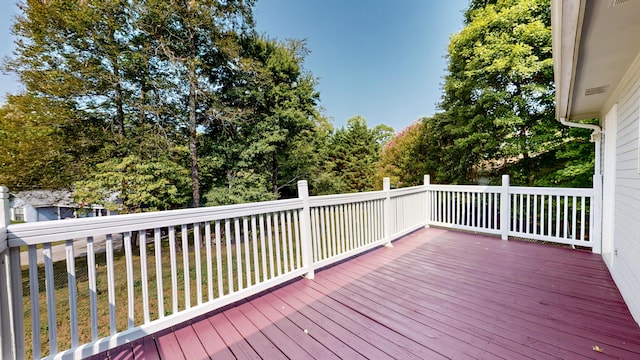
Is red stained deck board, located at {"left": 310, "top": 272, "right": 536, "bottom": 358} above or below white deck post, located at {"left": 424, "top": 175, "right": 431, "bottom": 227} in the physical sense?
below

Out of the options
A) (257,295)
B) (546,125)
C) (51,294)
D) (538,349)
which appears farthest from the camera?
(546,125)

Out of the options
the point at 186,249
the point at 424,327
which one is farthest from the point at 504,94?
the point at 186,249

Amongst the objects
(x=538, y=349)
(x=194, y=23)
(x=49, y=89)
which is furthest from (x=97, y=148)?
(x=538, y=349)

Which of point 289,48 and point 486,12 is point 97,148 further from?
point 486,12

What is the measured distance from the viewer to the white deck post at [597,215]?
356cm

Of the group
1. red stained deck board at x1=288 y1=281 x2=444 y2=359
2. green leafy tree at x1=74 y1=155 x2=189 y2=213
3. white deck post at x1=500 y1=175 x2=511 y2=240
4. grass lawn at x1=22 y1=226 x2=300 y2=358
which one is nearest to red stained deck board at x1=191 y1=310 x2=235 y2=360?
grass lawn at x1=22 y1=226 x2=300 y2=358

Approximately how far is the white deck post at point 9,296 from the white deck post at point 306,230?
7.06 ft

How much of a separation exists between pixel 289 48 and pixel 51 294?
34.5 ft

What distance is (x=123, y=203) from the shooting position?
6.89 metres

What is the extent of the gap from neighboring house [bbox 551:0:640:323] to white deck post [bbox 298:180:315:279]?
7.99 ft

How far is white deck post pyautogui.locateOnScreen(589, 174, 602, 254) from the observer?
11.7ft

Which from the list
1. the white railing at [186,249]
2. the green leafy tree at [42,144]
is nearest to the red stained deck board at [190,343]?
the white railing at [186,249]

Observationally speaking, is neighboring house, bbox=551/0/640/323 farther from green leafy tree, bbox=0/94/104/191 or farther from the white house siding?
green leafy tree, bbox=0/94/104/191

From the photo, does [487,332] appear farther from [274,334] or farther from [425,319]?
[274,334]
